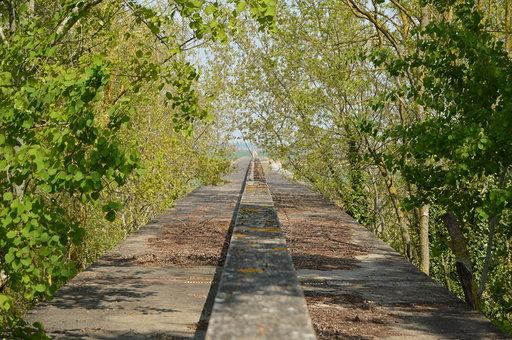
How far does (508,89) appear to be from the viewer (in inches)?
280

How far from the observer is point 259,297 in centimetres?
545

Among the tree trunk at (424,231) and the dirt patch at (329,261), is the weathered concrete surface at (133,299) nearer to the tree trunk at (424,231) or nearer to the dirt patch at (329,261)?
the dirt patch at (329,261)

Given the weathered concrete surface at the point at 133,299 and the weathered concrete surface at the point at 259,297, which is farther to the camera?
the weathered concrete surface at the point at 133,299

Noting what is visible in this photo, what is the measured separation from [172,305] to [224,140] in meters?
19.3

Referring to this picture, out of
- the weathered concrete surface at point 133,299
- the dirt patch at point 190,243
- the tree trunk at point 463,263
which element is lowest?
the weathered concrete surface at point 133,299

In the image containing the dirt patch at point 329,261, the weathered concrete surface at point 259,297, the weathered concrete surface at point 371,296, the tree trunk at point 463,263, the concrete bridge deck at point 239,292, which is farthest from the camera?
the tree trunk at point 463,263

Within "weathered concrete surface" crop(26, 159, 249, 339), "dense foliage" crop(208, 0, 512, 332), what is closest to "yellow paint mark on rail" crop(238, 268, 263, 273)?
"weathered concrete surface" crop(26, 159, 249, 339)

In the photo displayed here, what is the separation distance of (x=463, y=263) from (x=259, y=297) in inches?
158

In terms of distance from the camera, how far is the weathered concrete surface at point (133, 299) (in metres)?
6.67

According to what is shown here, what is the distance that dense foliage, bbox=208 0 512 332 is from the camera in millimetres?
7684

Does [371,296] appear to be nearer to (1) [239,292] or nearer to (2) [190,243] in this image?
(1) [239,292]

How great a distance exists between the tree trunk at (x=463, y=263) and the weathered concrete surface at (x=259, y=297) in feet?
7.51

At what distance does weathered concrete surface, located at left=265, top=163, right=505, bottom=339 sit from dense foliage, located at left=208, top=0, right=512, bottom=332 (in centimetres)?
55

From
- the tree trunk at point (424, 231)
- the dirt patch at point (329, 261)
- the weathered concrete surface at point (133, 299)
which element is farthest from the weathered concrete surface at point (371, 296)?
the tree trunk at point (424, 231)
